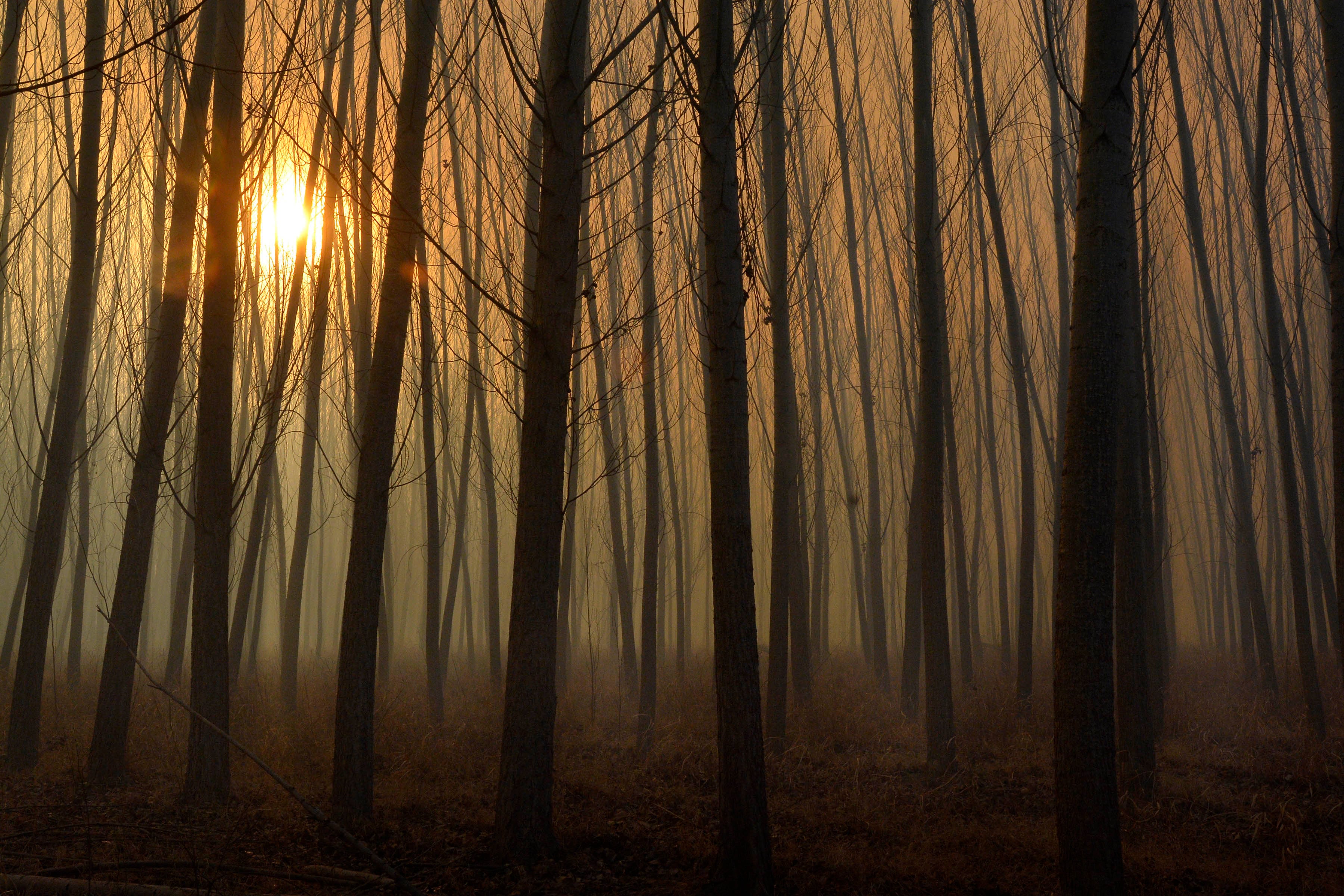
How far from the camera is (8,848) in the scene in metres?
3.54

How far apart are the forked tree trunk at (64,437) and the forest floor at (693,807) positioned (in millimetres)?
456

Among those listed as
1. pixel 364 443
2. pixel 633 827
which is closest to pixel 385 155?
pixel 364 443

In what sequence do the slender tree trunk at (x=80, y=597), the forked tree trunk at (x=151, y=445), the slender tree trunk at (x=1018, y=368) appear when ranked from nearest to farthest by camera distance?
the forked tree trunk at (x=151, y=445) < the slender tree trunk at (x=1018, y=368) < the slender tree trunk at (x=80, y=597)

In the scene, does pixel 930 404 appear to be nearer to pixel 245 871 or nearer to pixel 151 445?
pixel 245 871

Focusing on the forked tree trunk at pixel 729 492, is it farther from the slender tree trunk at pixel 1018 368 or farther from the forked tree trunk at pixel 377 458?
the slender tree trunk at pixel 1018 368

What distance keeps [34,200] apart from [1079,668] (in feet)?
40.4

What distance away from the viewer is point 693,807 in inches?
190

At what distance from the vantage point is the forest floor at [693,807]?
3.58 meters

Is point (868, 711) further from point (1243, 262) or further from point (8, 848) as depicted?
point (1243, 262)

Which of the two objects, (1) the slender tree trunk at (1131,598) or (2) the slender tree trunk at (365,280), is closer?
(1) the slender tree trunk at (1131,598)

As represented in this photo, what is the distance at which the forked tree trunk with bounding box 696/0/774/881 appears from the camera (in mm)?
3303

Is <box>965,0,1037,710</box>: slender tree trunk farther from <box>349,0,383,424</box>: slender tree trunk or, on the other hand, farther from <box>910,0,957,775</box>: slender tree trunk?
<box>349,0,383,424</box>: slender tree trunk

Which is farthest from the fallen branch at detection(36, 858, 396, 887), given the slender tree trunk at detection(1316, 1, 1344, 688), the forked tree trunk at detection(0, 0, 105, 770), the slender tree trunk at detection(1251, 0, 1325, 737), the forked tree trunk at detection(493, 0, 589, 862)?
the slender tree trunk at detection(1251, 0, 1325, 737)

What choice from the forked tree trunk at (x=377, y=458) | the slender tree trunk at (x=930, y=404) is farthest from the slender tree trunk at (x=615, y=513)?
the forked tree trunk at (x=377, y=458)
